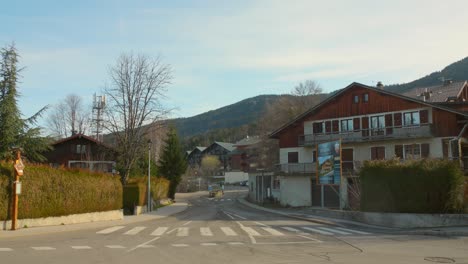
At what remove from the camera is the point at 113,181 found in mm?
30234

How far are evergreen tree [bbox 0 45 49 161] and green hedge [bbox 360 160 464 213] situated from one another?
867 inches

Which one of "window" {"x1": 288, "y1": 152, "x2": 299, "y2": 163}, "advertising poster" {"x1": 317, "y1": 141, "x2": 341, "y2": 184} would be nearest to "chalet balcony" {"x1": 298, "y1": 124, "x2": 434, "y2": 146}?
"window" {"x1": 288, "y1": 152, "x2": 299, "y2": 163}

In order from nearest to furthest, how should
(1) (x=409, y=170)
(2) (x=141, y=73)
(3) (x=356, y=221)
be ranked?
(1) (x=409, y=170) → (3) (x=356, y=221) → (2) (x=141, y=73)

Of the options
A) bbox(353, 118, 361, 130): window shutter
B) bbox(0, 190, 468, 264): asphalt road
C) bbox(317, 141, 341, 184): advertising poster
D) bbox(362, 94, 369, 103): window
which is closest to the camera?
bbox(0, 190, 468, 264): asphalt road

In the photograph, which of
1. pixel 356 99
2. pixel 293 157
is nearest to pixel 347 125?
pixel 356 99

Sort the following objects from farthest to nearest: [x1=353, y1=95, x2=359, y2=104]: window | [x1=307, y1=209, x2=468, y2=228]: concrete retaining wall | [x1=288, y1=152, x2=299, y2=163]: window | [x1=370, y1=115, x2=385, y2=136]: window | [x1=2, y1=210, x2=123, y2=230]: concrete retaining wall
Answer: [x1=288, y1=152, x2=299, y2=163]: window, [x1=353, y1=95, x2=359, y2=104]: window, [x1=370, y1=115, x2=385, y2=136]: window, [x1=307, y1=209, x2=468, y2=228]: concrete retaining wall, [x1=2, y1=210, x2=123, y2=230]: concrete retaining wall

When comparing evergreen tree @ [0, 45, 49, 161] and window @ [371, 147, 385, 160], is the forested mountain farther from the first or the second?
evergreen tree @ [0, 45, 49, 161]

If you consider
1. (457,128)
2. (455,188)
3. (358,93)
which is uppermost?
(358,93)

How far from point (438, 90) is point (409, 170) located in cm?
3587

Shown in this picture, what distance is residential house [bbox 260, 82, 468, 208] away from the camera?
4456 centimetres

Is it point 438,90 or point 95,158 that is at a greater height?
point 438,90

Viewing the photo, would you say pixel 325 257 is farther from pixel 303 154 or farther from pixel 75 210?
pixel 303 154

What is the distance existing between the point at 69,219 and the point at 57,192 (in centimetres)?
185

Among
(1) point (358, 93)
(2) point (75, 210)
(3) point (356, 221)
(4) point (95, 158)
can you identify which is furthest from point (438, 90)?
(2) point (75, 210)
